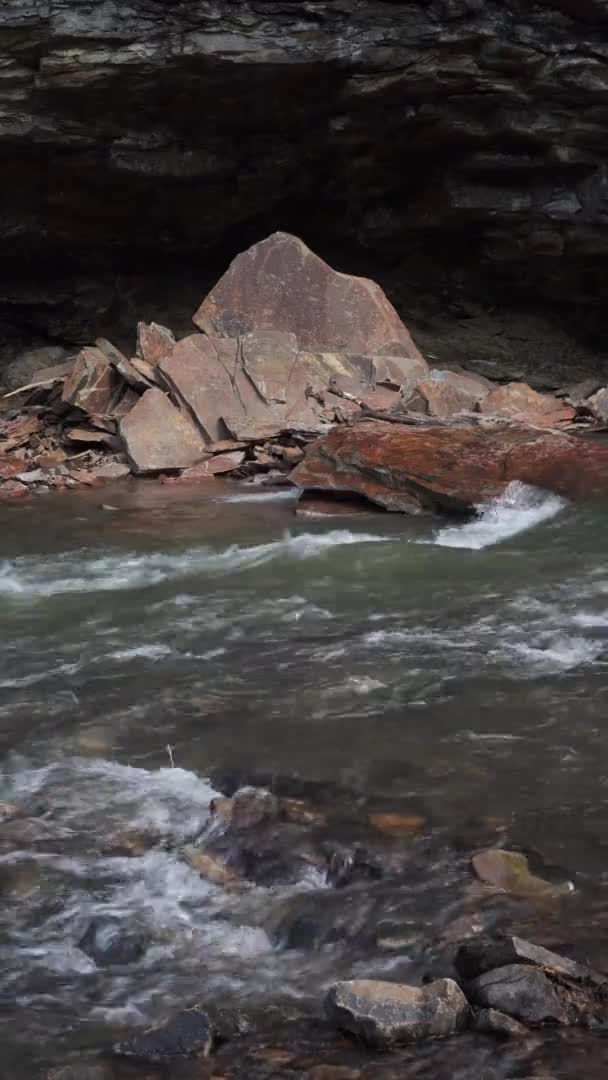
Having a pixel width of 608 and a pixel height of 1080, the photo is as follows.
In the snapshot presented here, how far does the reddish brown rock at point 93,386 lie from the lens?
12.4m

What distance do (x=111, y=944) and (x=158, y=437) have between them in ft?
29.3

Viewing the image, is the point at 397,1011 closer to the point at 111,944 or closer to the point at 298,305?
the point at 111,944

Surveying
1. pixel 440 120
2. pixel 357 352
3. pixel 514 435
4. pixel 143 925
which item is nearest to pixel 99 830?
pixel 143 925

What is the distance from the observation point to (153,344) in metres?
13.2

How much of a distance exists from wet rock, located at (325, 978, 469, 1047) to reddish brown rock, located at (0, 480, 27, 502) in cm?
856

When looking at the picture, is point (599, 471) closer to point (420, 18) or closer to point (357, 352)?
point (357, 352)

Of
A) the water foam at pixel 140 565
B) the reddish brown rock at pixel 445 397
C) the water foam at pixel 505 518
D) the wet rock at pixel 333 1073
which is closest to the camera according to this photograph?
the wet rock at pixel 333 1073

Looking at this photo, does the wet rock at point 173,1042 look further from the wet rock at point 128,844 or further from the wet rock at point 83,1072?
the wet rock at point 128,844

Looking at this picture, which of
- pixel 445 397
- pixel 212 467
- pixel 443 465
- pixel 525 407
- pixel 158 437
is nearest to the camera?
pixel 443 465

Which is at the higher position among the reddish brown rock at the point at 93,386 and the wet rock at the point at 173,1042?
the wet rock at the point at 173,1042

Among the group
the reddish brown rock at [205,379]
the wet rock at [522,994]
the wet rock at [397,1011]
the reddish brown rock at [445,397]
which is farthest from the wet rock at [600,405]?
the wet rock at [397,1011]

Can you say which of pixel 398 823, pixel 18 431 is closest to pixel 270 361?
pixel 18 431

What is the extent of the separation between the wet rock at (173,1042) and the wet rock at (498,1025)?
0.65 metres

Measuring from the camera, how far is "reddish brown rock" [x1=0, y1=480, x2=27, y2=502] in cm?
1069
